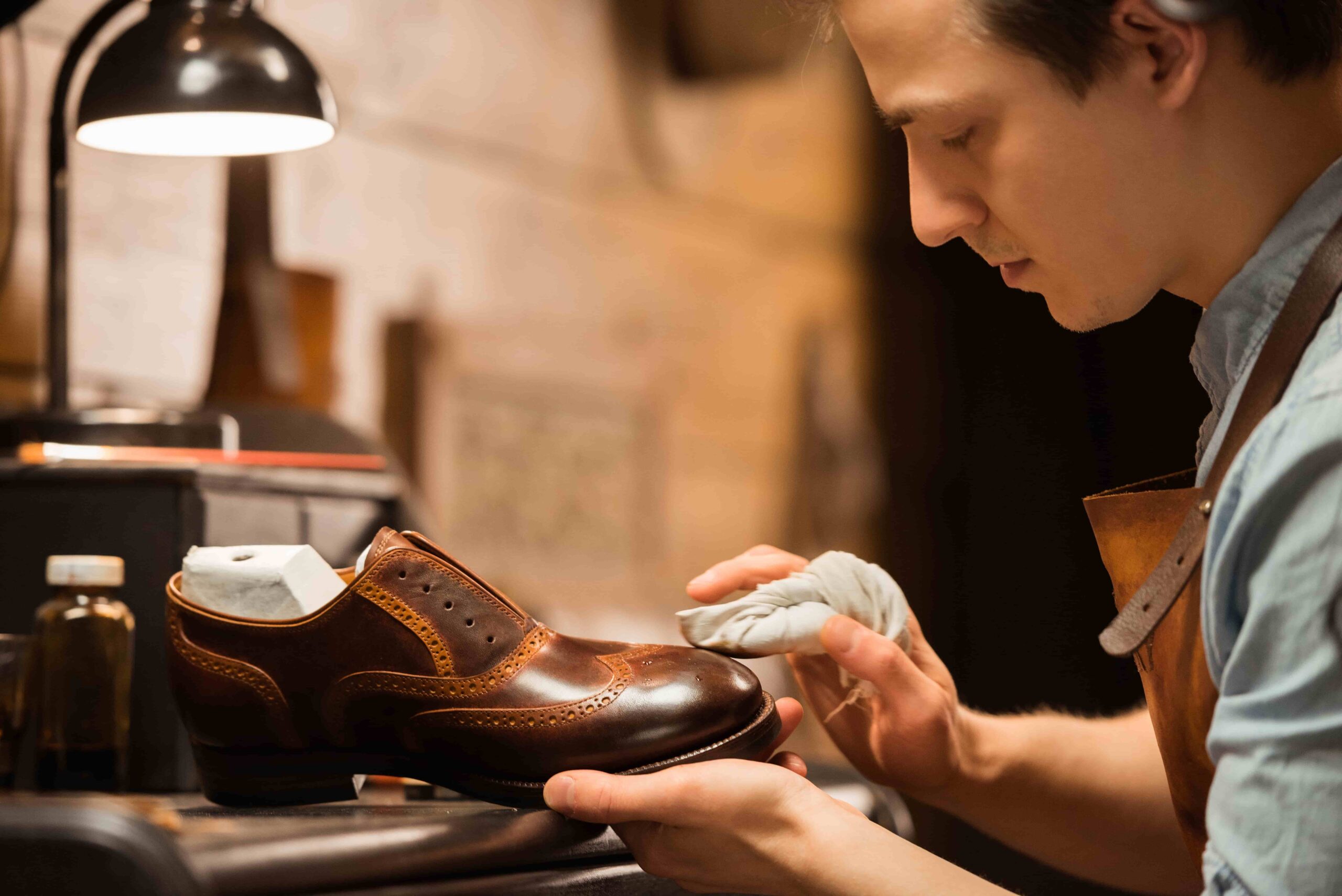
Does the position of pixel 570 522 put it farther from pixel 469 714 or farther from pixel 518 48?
pixel 469 714

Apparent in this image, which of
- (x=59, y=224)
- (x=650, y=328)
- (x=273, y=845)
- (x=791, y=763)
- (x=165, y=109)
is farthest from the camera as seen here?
(x=650, y=328)

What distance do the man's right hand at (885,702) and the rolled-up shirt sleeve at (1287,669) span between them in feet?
1.08

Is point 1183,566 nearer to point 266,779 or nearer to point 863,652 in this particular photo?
point 863,652

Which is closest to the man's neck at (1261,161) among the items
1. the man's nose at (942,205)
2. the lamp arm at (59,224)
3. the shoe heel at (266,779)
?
the man's nose at (942,205)

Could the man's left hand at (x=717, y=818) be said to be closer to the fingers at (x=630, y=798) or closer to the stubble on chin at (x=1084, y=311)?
the fingers at (x=630, y=798)

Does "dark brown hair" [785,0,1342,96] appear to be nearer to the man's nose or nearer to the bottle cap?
the man's nose

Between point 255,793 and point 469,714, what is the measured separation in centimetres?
16

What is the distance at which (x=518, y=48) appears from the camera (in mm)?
2338

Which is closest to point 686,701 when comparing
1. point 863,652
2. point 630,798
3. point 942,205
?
point 630,798

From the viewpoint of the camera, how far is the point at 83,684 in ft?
3.28

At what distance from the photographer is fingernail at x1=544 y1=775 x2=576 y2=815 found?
28.9 inches

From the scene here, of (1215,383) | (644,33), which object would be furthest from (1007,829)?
(644,33)

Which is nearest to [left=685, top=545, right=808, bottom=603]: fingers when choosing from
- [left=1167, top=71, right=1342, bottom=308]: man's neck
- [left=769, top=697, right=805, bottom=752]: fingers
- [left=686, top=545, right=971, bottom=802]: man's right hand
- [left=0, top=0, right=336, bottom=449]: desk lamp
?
[left=686, top=545, right=971, bottom=802]: man's right hand

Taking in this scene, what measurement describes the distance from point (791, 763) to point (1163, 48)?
1.60ft
